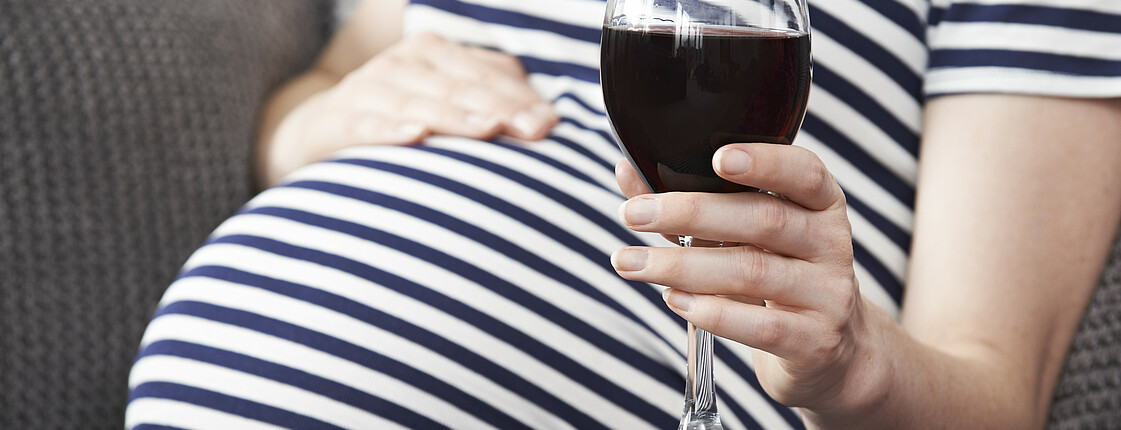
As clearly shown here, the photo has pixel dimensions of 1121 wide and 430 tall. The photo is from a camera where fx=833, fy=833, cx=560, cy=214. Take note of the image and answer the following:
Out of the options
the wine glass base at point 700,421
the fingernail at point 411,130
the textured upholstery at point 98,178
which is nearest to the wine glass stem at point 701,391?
the wine glass base at point 700,421

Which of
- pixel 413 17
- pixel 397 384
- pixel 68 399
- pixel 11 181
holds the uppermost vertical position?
pixel 413 17

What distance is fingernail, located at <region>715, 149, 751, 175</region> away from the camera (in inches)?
18.3

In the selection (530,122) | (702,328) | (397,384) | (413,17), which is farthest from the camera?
(413,17)

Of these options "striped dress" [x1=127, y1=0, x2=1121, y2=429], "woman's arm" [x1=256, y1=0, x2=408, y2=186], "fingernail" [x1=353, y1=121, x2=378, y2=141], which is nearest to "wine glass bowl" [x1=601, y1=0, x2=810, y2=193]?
"striped dress" [x1=127, y1=0, x2=1121, y2=429]

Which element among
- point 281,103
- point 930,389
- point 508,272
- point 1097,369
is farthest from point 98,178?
point 1097,369

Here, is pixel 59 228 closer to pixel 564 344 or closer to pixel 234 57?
pixel 234 57

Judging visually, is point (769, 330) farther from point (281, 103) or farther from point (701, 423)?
point (281, 103)

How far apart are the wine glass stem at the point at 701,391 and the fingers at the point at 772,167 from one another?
0.34 ft

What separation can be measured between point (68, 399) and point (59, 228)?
0.21 meters

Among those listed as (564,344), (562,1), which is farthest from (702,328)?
(562,1)

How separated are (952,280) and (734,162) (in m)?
0.43

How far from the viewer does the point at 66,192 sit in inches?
40.2

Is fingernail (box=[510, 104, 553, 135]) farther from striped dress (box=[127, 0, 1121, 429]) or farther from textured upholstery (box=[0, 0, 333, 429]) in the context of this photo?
textured upholstery (box=[0, 0, 333, 429])

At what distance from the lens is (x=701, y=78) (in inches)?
18.2
